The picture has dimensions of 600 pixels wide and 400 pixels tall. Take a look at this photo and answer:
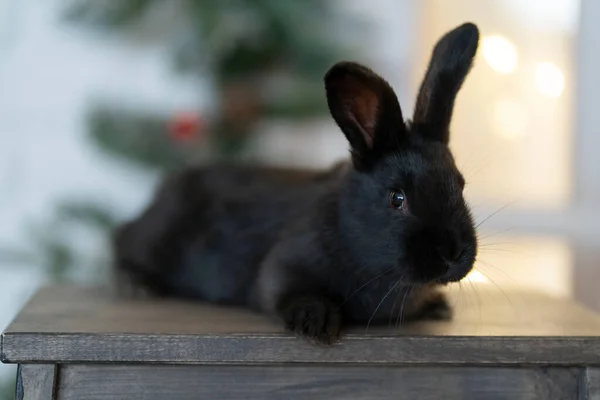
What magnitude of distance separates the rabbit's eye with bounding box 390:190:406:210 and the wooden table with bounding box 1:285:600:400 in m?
0.15

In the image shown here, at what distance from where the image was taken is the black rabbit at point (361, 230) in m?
0.96

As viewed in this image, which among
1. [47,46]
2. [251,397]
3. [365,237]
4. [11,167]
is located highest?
[47,46]

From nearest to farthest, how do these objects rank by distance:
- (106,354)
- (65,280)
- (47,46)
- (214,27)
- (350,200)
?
1. (106,354)
2. (350,200)
3. (214,27)
4. (65,280)
5. (47,46)

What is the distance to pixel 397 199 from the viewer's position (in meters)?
1.00

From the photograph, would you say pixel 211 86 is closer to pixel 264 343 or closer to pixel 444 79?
pixel 444 79

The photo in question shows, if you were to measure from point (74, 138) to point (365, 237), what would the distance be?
91cm

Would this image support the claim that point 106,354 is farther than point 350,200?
No

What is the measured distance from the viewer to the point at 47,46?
170cm

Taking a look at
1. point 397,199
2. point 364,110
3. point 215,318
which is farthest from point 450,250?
point 215,318

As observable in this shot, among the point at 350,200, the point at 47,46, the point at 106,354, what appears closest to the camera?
the point at 106,354

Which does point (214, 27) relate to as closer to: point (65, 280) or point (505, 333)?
point (65, 280)

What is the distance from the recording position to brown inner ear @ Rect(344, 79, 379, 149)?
1.00 m

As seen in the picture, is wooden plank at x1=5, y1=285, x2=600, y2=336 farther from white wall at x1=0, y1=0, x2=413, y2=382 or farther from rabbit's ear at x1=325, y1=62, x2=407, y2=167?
white wall at x1=0, y1=0, x2=413, y2=382

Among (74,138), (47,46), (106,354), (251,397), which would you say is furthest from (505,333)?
(47,46)
